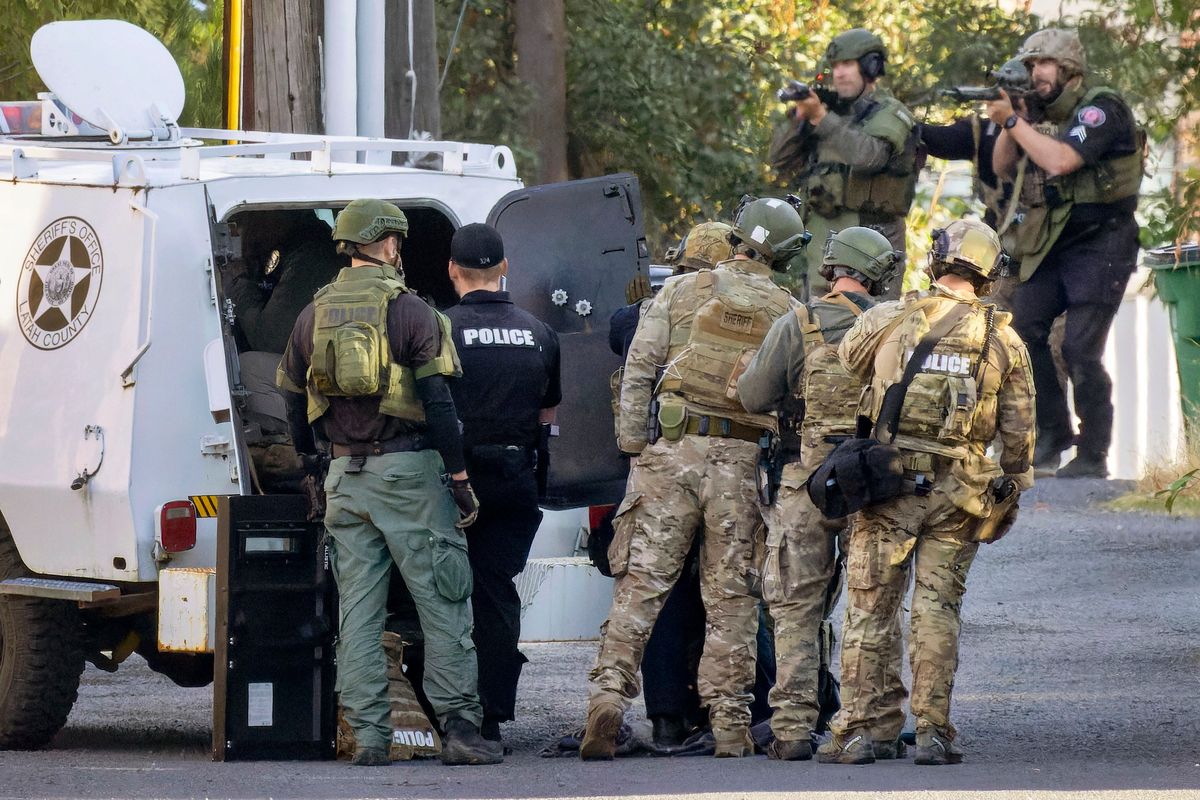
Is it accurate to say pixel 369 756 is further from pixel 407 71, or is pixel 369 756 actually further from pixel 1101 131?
pixel 1101 131

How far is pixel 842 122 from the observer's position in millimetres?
10375

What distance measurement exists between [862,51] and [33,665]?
534cm

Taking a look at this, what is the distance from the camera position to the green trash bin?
39.2 feet

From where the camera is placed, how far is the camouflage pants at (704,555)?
684 cm

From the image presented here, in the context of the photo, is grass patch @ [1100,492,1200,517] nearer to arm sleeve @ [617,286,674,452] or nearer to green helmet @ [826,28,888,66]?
green helmet @ [826,28,888,66]

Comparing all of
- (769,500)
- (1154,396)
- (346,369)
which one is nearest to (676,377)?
(769,500)

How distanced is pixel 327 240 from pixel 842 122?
324cm

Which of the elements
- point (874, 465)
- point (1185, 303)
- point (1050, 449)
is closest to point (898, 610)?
point (874, 465)

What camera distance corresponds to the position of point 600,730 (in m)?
6.72

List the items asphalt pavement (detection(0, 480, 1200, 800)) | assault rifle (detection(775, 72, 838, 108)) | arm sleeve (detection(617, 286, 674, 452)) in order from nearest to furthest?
asphalt pavement (detection(0, 480, 1200, 800)) < arm sleeve (detection(617, 286, 674, 452)) < assault rifle (detection(775, 72, 838, 108))

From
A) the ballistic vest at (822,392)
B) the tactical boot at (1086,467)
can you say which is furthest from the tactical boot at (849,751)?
the tactical boot at (1086,467)

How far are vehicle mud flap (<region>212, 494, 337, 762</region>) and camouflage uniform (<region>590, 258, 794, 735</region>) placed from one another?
36.4 inches

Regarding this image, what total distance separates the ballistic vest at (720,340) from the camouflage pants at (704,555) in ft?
0.51

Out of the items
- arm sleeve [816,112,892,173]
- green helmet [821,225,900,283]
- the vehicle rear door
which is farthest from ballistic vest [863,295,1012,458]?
arm sleeve [816,112,892,173]
